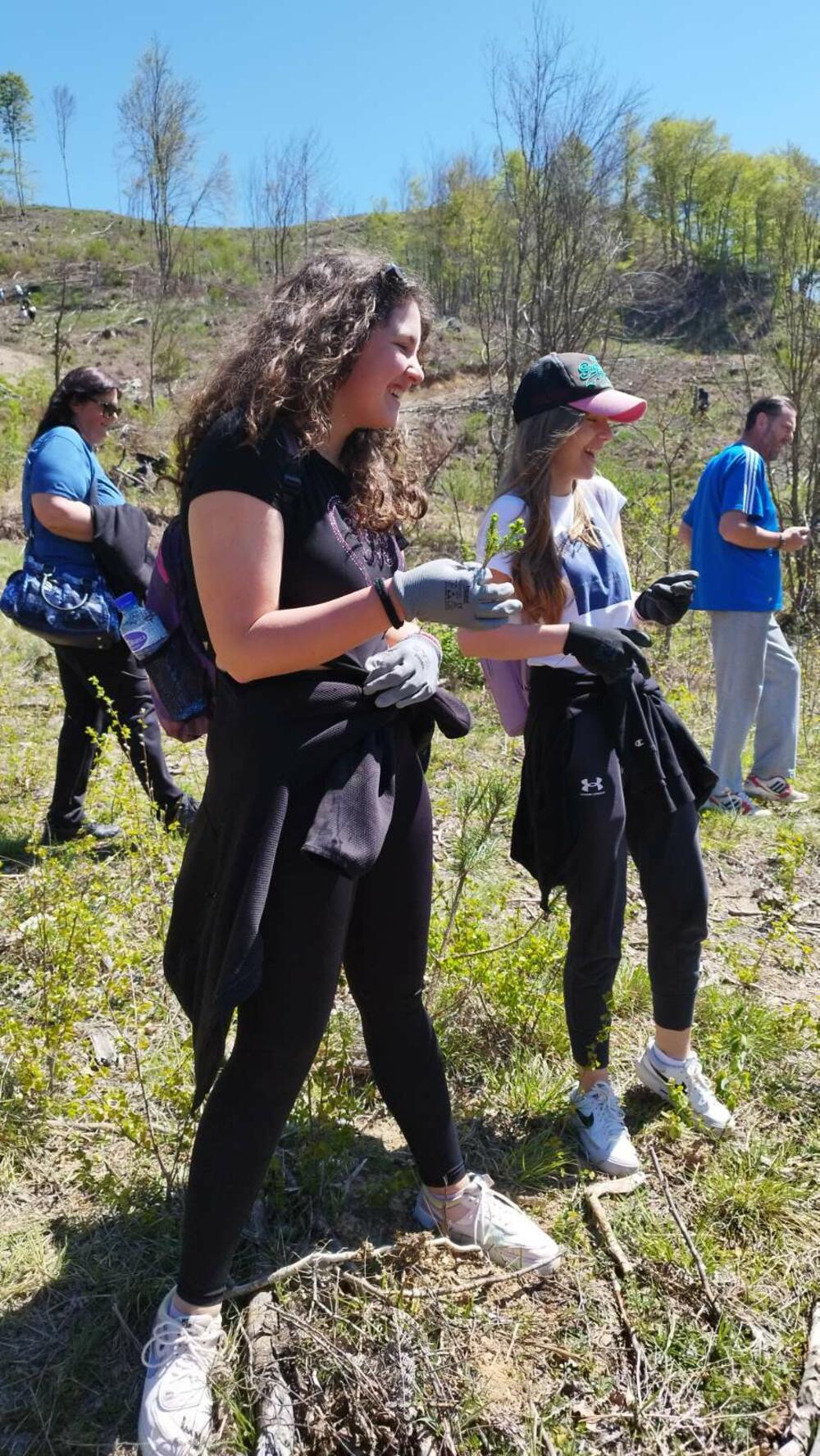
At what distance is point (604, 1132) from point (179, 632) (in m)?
1.47

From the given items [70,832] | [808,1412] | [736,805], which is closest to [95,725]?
[70,832]

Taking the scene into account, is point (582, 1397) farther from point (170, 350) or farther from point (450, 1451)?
point (170, 350)

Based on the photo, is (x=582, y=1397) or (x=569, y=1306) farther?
(x=569, y=1306)

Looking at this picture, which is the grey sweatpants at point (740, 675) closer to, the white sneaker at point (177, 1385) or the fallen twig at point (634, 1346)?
the fallen twig at point (634, 1346)

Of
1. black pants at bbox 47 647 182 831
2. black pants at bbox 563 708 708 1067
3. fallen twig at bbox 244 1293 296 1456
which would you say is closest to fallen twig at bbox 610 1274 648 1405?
black pants at bbox 563 708 708 1067

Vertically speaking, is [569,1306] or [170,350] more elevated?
[170,350]

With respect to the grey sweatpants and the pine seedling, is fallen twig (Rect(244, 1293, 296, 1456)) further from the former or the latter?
the grey sweatpants

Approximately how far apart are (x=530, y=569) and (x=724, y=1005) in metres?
1.43

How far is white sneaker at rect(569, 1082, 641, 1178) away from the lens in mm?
2250

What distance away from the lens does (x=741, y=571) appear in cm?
469

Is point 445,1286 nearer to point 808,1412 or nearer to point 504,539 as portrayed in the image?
point 808,1412

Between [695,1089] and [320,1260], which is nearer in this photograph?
[320,1260]

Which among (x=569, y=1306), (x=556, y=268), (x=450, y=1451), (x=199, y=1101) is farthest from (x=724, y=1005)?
(x=556, y=268)

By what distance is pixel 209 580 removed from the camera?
4.95 feet
